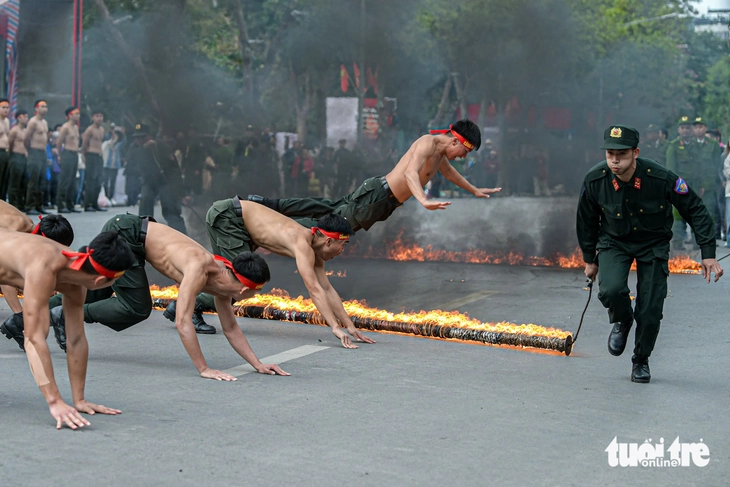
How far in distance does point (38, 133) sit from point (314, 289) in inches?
395

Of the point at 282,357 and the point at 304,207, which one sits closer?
the point at 282,357

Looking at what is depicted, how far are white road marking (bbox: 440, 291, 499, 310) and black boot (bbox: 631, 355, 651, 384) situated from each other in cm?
294

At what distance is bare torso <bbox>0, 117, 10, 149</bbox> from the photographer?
14565mm

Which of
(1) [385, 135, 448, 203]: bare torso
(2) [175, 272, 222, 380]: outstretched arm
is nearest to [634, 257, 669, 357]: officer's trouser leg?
(1) [385, 135, 448, 203]: bare torso

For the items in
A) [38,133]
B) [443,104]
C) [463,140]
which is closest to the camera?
[463,140]

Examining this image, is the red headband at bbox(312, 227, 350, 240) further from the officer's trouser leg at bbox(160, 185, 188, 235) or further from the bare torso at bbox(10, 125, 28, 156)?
the bare torso at bbox(10, 125, 28, 156)

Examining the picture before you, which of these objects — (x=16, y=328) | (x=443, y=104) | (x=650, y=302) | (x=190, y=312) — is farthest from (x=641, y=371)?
(x=443, y=104)

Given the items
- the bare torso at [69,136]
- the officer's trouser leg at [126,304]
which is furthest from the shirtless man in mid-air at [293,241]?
the bare torso at [69,136]

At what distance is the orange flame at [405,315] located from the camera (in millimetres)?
7390

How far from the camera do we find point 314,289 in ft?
22.5

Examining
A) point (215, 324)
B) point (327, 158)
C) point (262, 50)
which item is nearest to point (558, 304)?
point (215, 324)

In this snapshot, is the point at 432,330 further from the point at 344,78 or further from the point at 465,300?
the point at 344,78

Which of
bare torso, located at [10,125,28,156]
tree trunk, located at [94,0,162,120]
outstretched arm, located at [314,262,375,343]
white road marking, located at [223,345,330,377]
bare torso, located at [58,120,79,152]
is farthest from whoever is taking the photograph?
bare torso, located at [58,120,79,152]

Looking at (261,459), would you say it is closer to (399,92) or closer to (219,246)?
(219,246)
